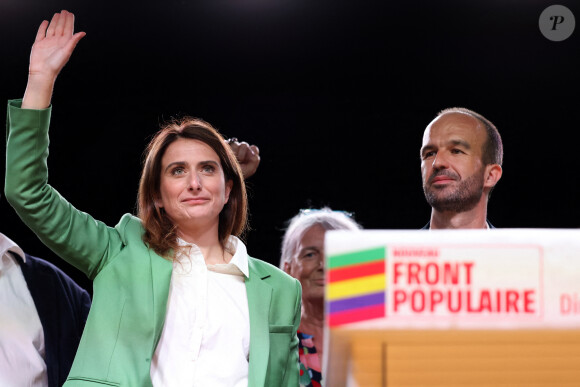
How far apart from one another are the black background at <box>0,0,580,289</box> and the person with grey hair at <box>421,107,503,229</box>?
4.03ft

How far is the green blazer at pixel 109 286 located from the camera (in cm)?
163

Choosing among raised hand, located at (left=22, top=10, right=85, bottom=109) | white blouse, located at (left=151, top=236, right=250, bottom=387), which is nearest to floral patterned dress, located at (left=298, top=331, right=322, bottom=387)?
white blouse, located at (left=151, top=236, right=250, bottom=387)

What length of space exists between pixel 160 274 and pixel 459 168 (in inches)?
41.8

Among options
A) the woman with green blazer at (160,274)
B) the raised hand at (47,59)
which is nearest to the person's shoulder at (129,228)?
the woman with green blazer at (160,274)

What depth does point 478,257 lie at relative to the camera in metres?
0.71

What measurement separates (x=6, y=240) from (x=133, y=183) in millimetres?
1533

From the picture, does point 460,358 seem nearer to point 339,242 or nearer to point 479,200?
point 339,242

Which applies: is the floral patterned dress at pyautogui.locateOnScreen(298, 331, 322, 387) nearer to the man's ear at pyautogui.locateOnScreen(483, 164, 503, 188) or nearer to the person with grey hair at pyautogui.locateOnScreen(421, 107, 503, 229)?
the person with grey hair at pyautogui.locateOnScreen(421, 107, 503, 229)

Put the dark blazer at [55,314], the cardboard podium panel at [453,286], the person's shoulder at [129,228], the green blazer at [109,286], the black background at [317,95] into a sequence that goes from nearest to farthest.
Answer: the cardboard podium panel at [453,286] < the green blazer at [109,286] < the person's shoulder at [129,228] < the dark blazer at [55,314] < the black background at [317,95]

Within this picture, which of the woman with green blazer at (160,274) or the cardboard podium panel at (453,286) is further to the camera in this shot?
the woman with green blazer at (160,274)

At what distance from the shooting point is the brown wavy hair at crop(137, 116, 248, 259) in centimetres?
185

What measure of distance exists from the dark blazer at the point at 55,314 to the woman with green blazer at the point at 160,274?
0.38 m

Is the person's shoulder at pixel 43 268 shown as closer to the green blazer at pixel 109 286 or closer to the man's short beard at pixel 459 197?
the green blazer at pixel 109 286

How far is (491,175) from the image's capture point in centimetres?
238
